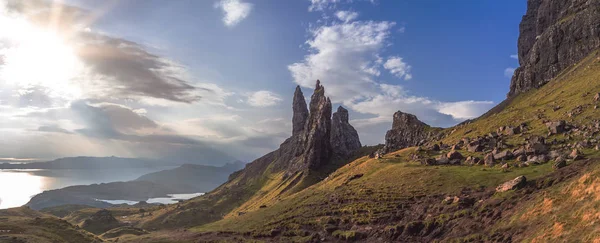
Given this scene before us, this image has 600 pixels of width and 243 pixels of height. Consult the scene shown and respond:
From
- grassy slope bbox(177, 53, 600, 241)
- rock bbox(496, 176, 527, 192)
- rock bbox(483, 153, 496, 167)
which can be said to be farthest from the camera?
rock bbox(483, 153, 496, 167)

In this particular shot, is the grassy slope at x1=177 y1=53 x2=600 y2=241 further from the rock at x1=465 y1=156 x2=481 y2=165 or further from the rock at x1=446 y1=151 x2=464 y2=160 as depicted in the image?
the rock at x1=446 y1=151 x2=464 y2=160

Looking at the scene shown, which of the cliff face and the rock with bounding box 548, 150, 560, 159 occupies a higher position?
the cliff face

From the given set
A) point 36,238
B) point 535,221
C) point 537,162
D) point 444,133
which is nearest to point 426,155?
point 537,162

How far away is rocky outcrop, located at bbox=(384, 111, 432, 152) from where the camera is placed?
6304 inches

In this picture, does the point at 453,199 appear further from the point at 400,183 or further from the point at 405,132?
the point at 405,132

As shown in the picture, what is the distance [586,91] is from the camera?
100312 mm

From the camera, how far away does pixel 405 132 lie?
16938 cm

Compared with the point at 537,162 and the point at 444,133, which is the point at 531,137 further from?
the point at 444,133

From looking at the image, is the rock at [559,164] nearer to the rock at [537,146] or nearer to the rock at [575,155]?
the rock at [575,155]

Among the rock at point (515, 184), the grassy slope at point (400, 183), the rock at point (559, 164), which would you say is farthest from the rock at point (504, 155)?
the rock at point (515, 184)

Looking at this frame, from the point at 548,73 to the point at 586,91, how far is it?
266ft

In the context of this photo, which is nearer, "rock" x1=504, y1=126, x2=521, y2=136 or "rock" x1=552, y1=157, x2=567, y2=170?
"rock" x1=552, y1=157, x2=567, y2=170

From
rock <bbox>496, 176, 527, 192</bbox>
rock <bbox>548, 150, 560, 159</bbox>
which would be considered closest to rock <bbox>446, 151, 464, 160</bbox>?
rock <bbox>548, 150, 560, 159</bbox>

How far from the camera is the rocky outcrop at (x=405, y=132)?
160m
